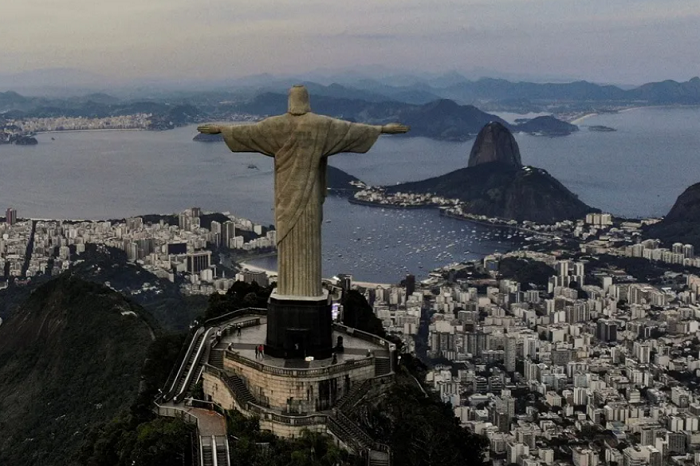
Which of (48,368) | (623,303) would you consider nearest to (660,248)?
(623,303)

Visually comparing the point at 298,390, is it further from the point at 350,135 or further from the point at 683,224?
the point at 683,224

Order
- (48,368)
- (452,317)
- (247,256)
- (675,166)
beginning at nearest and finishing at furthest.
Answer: (48,368) < (452,317) < (247,256) < (675,166)

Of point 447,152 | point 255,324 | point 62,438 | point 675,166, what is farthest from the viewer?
point 447,152

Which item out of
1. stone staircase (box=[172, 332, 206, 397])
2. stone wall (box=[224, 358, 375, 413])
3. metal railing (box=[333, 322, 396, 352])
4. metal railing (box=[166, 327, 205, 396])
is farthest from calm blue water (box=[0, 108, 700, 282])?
stone wall (box=[224, 358, 375, 413])

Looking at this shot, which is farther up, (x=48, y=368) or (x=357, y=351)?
(x=357, y=351)

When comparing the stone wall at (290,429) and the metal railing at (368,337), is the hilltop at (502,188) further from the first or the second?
the stone wall at (290,429)

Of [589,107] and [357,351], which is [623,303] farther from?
[589,107]
